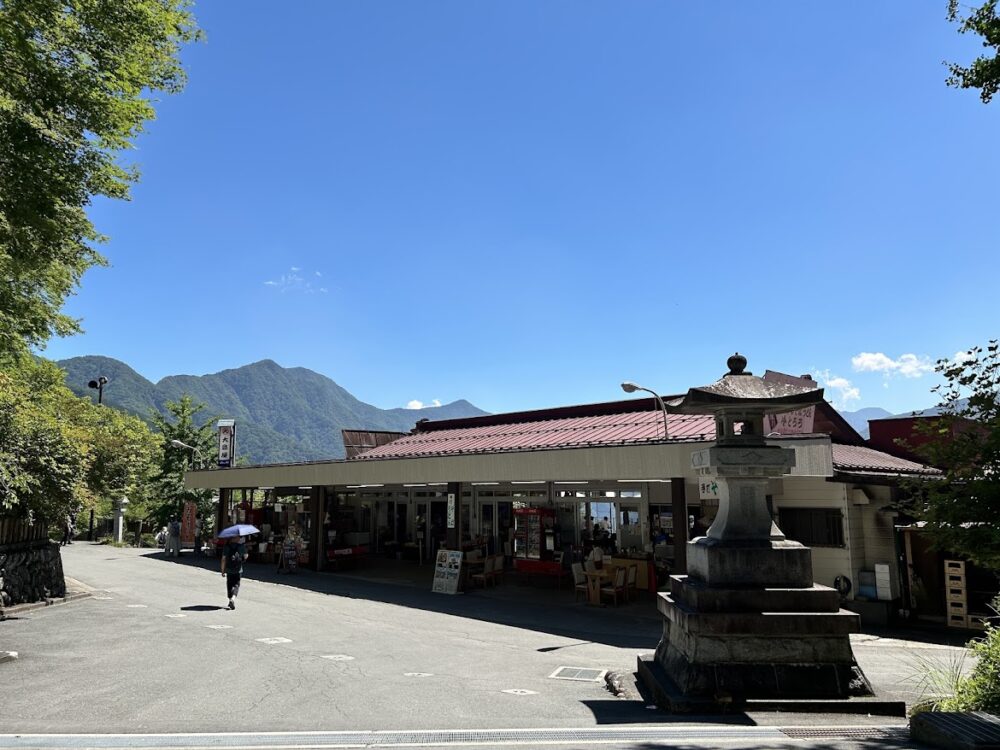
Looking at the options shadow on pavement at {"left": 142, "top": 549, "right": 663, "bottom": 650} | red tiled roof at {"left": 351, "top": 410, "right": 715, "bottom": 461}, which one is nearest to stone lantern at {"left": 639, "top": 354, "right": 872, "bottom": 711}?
shadow on pavement at {"left": 142, "top": 549, "right": 663, "bottom": 650}

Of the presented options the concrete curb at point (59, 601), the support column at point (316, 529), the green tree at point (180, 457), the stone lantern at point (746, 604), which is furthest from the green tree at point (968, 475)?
the green tree at point (180, 457)

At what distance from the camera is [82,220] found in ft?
46.9

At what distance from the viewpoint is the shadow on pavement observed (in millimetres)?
13383

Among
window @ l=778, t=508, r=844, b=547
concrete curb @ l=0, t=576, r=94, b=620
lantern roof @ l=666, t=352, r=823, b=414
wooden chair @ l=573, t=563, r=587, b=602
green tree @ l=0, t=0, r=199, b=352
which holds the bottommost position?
concrete curb @ l=0, t=576, r=94, b=620

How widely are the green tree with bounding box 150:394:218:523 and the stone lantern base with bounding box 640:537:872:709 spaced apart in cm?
3486

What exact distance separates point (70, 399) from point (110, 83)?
41892 mm

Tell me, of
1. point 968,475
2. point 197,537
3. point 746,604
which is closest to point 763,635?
point 746,604

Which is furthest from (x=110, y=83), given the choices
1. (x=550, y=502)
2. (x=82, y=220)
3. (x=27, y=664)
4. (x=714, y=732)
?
(x=550, y=502)

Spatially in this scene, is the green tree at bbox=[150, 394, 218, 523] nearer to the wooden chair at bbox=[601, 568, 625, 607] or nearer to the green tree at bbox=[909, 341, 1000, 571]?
the wooden chair at bbox=[601, 568, 625, 607]

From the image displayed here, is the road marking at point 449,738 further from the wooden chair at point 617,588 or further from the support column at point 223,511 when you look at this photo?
the support column at point 223,511

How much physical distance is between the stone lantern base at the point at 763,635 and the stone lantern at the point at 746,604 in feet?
0.04

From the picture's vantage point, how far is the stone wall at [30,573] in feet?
47.9

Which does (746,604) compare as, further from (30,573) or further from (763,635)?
(30,573)

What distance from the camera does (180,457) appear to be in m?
39.6
